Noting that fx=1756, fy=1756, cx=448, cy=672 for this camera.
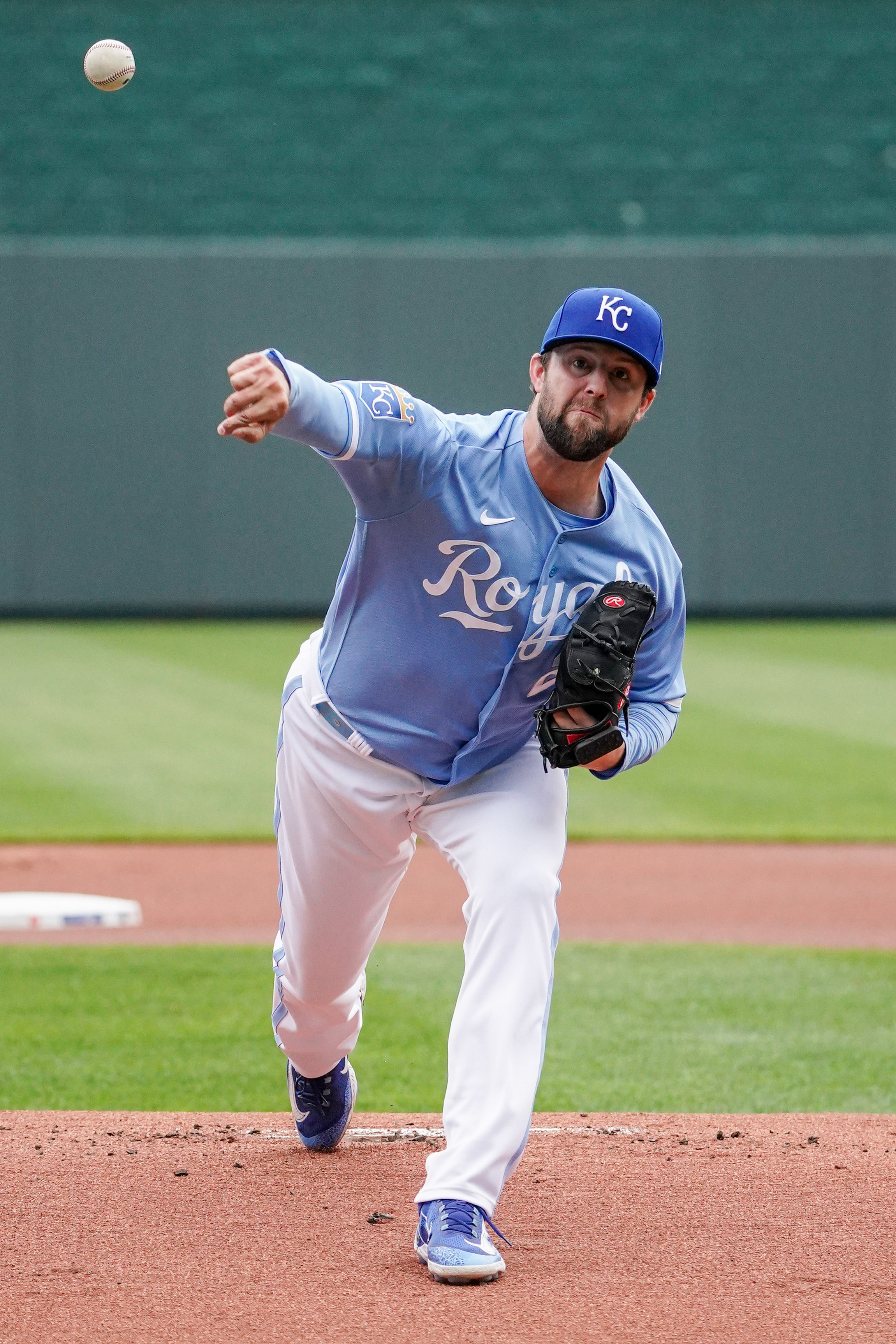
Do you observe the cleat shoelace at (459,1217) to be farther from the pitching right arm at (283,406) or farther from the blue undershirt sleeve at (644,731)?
the pitching right arm at (283,406)

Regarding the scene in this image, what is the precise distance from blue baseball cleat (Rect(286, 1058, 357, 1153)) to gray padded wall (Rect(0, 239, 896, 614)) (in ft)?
51.4

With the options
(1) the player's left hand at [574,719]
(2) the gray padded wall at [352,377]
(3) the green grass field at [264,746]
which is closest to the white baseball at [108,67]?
(1) the player's left hand at [574,719]

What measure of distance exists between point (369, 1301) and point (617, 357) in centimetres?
196

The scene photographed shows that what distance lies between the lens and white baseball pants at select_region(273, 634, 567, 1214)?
3.46 m

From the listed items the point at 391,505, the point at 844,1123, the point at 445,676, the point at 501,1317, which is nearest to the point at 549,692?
the point at 445,676

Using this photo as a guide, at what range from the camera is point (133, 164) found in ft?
67.9

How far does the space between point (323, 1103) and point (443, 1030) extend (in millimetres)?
1802

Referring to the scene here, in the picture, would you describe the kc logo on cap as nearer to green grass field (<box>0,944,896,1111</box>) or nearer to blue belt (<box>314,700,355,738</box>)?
blue belt (<box>314,700,355,738</box>)


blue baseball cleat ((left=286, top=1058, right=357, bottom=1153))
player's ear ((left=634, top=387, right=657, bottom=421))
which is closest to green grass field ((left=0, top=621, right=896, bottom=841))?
blue baseball cleat ((left=286, top=1058, right=357, bottom=1153))

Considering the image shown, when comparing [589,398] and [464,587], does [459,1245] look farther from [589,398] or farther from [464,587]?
[589,398]

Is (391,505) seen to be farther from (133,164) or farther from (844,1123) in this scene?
(133,164)

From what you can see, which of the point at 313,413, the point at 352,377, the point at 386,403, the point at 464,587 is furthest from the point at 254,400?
the point at 352,377

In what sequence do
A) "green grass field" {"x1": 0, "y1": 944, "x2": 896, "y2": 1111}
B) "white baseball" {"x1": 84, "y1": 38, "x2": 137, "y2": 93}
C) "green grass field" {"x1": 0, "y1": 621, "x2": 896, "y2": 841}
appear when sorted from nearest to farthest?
"white baseball" {"x1": 84, "y1": 38, "x2": 137, "y2": 93}, "green grass field" {"x1": 0, "y1": 944, "x2": 896, "y2": 1111}, "green grass field" {"x1": 0, "y1": 621, "x2": 896, "y2": 841}

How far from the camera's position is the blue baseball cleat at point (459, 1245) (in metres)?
3.37
